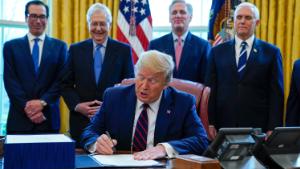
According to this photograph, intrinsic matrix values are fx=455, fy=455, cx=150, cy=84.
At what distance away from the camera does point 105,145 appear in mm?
2621

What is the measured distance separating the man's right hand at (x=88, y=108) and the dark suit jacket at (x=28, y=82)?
1.18ft

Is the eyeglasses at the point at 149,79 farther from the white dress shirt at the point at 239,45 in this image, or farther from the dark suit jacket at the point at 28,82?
the dark suit jacket at the point at 28,82

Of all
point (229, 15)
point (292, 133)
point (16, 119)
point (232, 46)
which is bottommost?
point (16, 119)

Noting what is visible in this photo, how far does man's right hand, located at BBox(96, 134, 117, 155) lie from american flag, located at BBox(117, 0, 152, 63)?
2.76 m

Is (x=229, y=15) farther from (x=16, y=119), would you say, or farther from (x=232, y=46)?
(x=16, y=119)

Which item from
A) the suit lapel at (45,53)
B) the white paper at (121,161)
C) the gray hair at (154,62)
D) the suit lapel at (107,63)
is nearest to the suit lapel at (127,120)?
the gray hair at (154,62)

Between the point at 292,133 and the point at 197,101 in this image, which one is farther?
the point at 197,101

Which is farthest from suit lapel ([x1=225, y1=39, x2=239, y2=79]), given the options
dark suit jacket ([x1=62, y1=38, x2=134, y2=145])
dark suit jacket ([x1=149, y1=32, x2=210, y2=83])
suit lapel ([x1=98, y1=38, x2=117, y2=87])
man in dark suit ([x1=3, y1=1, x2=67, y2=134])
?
man in dark suit ([x1=3, y1=1, x2=67, y2=134])

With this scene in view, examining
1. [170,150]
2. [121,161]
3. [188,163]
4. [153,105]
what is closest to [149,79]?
[153,105]

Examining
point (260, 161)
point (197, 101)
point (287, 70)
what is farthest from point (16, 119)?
point (287, 70)

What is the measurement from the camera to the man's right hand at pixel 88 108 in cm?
400

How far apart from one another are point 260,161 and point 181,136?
644mm

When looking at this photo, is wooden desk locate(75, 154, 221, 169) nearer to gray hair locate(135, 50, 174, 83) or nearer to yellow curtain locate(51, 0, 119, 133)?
gray hair locate(135, 50, 174, 83)

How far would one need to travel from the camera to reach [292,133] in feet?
7.81
